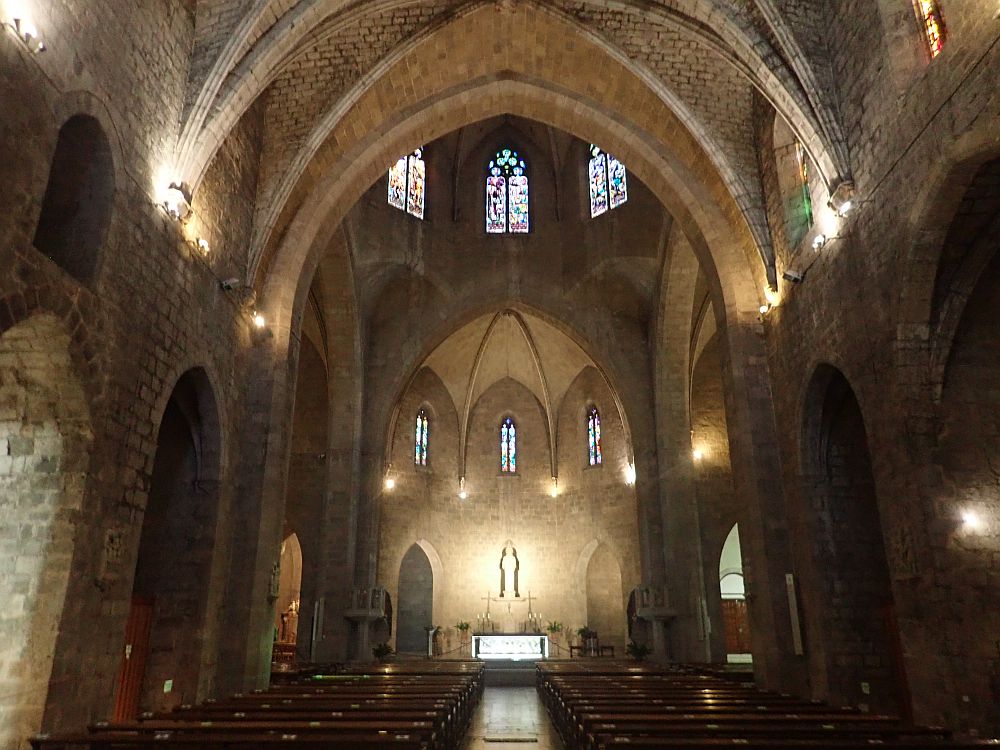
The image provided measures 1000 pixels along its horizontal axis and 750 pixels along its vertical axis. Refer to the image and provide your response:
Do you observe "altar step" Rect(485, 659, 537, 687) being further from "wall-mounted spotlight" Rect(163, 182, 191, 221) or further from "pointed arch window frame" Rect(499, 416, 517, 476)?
"wall-mounted spotlight" Rect(163, 182, 191, 221)

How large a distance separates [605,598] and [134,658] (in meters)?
19.5

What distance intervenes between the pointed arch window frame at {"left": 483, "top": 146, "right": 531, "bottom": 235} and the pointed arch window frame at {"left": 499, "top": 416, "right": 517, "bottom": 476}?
855 cm

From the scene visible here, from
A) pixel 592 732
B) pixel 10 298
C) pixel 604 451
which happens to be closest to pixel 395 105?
pixel 10 298

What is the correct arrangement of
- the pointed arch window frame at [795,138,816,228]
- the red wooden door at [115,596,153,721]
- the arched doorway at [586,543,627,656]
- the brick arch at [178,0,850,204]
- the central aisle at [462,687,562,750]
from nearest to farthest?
1. the central aisle at [462,687,562,750]
2. the brick arch at [178,0,850,204]
3. the red wooden door at [115,596,153,721]
4. the pointed arch window frame at [795,138,816,228]
5. the arched doorway at [586,543,627,656]

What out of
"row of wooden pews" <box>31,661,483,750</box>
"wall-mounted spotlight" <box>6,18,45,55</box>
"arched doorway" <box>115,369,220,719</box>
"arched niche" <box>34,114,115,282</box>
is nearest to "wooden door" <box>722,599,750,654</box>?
"row of wooden pews" <box>31,661,483,750</box>

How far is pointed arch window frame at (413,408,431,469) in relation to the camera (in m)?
27.0

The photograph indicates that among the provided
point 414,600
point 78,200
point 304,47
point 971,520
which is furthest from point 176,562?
point 414,600

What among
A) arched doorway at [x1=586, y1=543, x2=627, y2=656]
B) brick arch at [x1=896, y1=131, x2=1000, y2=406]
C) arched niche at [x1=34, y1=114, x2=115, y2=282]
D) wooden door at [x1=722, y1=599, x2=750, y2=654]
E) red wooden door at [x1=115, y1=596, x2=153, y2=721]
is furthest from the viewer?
Answer: arched doorway at [x1=586, y1=543, x2=627, y2=656]

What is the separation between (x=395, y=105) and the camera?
47.9 ft

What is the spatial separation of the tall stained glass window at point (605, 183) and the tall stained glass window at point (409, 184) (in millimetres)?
5549

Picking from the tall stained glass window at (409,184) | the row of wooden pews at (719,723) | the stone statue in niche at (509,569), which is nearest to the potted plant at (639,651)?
the stone statue in niche at (509,569)

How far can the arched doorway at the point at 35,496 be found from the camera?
6.81 metres

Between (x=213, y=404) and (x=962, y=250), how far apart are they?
A: 34.3 ft

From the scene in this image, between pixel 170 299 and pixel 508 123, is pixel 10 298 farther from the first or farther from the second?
pixel 508 123
